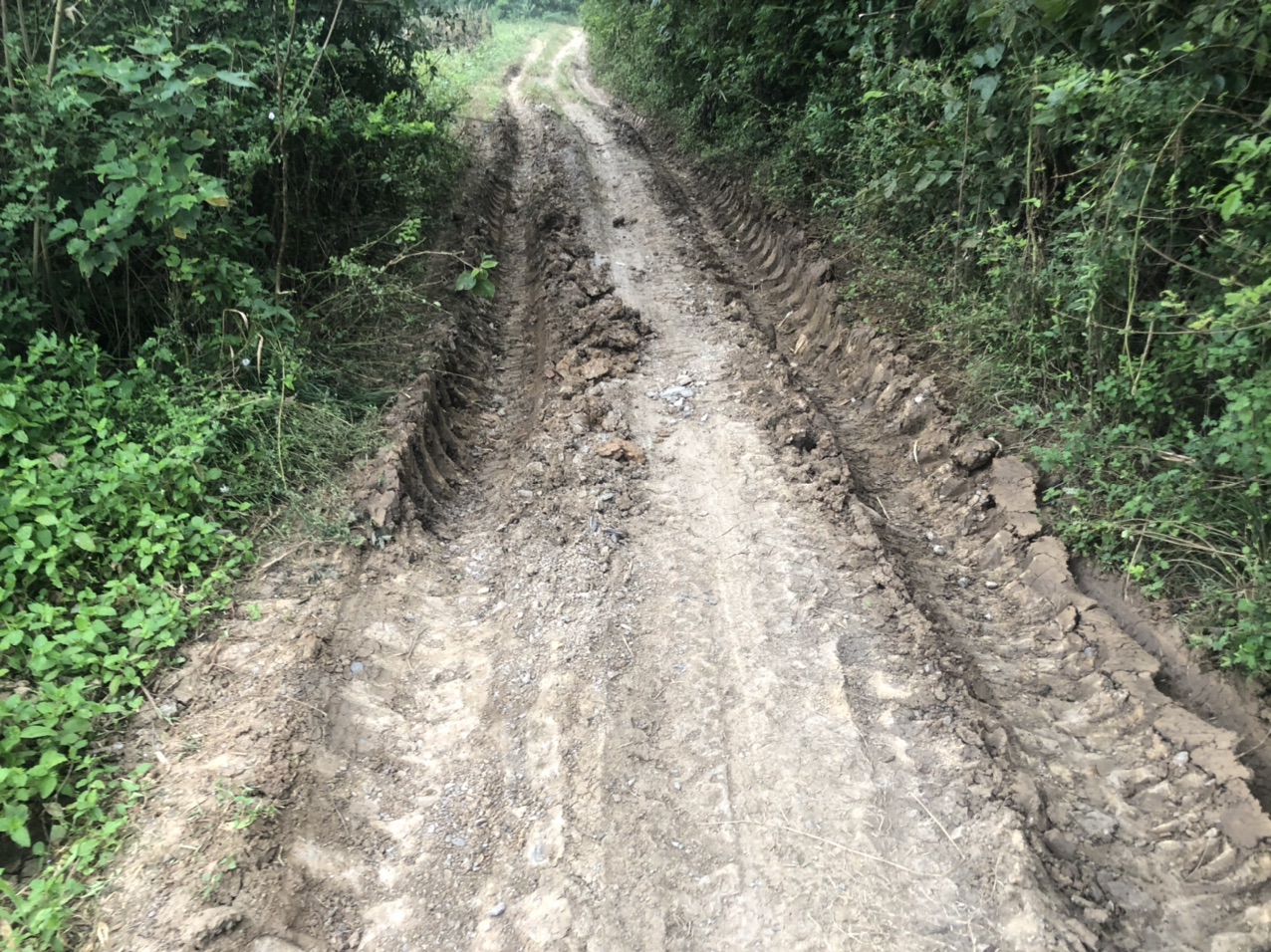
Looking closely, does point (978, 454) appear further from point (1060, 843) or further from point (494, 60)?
point (494, 60)

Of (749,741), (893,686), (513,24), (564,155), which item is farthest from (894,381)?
(513,24)

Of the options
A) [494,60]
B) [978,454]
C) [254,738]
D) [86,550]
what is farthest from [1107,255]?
[494,60]

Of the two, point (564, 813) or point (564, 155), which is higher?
point (564, 155)

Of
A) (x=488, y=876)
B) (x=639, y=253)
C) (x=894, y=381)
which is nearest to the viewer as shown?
(x=488, y=876)

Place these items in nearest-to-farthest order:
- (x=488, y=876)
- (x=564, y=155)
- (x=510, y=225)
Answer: (x=488, y=876)
(x=510, y=225)
(x=564, y=155)

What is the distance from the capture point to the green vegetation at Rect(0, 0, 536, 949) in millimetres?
2986

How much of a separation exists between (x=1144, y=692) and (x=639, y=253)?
720 cm

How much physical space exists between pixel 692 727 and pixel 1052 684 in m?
1.85

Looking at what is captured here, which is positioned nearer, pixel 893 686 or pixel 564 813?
pixel 564 813

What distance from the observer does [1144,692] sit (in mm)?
3377

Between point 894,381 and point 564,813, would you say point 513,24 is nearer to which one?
point 894,381

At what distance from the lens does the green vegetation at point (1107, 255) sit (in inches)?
136

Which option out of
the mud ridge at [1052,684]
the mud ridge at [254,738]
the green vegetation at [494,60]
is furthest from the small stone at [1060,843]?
the green vegetation at [494,60]

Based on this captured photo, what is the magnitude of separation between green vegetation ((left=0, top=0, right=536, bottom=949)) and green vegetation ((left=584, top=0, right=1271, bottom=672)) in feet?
12.8
